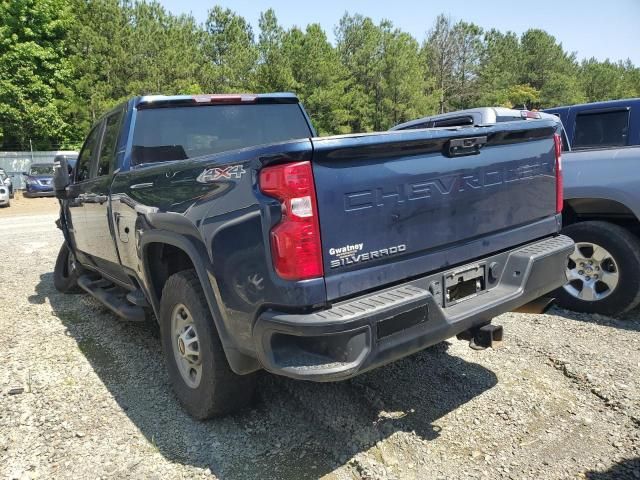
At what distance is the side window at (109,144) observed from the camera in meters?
4.24

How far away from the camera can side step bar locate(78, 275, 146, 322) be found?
3950 mm

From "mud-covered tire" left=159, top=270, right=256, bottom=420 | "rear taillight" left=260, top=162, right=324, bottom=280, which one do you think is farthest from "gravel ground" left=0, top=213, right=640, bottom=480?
"rear taillight" left=260, top=162, right=324, bottom=280

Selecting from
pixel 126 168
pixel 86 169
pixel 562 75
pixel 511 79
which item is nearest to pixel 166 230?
pixel 126 168

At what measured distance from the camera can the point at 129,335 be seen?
475 centimetres

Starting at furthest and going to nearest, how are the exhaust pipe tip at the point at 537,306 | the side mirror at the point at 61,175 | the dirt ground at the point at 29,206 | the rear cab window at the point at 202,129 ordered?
the dirt ground at the point at 29,206 → the side mirror at the point at 61,175 → the rear cab window at the point at 202,129 → the exhaust pipe tip at the point at 537,306

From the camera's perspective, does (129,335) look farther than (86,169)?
No

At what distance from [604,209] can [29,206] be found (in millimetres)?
21944

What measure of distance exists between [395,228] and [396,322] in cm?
46

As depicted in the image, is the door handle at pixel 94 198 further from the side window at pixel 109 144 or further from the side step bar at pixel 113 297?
the side step bar at pixel 113 297

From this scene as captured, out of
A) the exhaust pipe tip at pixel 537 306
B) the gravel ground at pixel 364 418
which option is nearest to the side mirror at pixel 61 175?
the gravel ground at pixel 364 418

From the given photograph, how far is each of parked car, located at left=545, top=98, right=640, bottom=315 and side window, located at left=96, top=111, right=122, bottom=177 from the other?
402cm

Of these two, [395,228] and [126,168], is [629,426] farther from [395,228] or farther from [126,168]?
[126,168]

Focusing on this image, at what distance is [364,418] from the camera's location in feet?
10.1

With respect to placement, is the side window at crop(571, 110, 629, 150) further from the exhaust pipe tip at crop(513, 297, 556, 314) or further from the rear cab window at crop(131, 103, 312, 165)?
the rear cab window at crop(131, 103, 312, 165)
